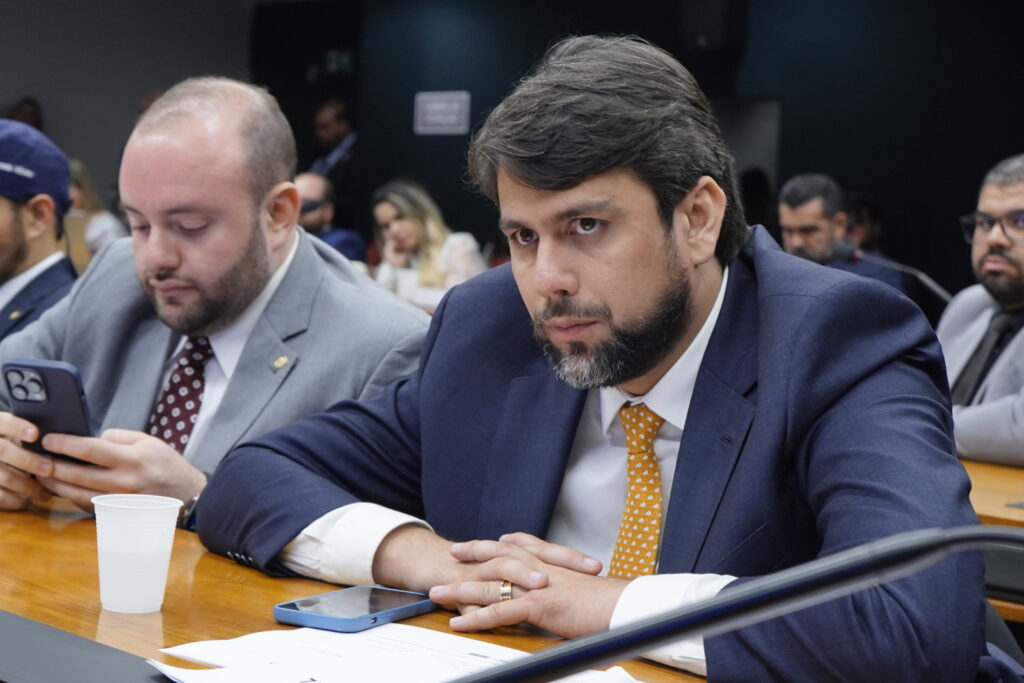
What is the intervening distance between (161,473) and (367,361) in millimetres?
467

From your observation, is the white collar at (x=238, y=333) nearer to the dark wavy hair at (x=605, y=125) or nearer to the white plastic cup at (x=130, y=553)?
the dark wavy hair at (x=605, y=125)

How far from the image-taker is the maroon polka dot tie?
7.36ft

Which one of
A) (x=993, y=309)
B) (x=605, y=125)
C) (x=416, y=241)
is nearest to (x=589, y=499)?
(x=605, y=125)

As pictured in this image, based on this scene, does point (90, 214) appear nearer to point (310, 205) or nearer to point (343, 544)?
point (310, 205)

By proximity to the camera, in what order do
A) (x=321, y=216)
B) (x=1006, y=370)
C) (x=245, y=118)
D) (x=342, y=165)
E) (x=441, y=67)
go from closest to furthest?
(x=245, y=118) → (x=1006, y=370) → (x=321, y=216) → (x=342, y=165) → (x=441, y=67)

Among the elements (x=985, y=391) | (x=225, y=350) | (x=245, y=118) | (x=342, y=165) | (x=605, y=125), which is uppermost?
(x=605, y=125)

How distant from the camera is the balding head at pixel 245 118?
2264mm

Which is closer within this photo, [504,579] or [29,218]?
[504,579]

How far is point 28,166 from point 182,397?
3.65 feet

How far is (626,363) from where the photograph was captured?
1.54 m

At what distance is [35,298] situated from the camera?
2.92m

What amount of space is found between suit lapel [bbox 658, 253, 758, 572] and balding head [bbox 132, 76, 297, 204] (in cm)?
109

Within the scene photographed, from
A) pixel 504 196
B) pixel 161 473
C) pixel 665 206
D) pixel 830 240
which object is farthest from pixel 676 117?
pixel 830 240

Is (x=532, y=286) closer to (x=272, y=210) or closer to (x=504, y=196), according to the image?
(x=504, y=196)
